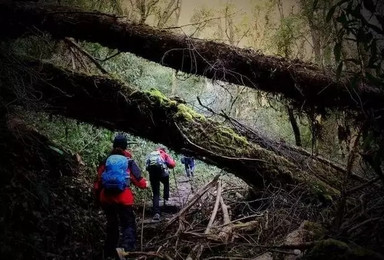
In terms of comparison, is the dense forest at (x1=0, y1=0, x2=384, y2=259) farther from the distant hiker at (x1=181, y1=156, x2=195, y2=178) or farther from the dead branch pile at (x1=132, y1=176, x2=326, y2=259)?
the distant hiker at (x1=181, y1=156, x2=195, y2=178)

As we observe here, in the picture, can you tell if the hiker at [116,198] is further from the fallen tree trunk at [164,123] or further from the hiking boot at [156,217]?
the hiking boot at [156,217]

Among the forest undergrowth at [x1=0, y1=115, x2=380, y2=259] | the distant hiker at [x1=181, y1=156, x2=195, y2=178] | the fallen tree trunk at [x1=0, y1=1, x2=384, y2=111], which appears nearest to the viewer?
the forest undergrowth at [x1=0, y1=115, x2=380, y2=259]

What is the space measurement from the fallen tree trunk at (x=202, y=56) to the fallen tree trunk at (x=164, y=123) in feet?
3.15

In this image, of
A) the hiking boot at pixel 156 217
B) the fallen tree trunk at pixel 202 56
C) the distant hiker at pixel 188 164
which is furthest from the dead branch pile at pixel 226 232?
the distant hiker at pixel 188 164

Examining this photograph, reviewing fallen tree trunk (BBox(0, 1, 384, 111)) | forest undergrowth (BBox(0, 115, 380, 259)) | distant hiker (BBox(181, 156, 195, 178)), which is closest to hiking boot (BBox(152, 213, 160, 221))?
forest undergrowth (BBox(0, 115, 380, 259))

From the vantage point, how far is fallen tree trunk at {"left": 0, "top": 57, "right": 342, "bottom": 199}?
21.3 ft

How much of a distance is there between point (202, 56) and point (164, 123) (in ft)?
5.21

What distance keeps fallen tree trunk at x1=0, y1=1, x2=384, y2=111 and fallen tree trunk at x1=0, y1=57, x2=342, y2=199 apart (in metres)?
0.96

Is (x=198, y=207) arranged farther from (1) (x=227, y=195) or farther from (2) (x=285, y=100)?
(2) (x=285, y=100)

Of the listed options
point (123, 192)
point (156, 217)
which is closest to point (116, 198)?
point (123, 192)

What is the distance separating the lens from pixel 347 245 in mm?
2689

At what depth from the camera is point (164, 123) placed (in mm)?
6641

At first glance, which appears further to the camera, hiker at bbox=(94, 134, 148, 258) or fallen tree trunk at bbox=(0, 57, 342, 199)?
fallen tree trunk at bbox=(0, 57, 342, 199)

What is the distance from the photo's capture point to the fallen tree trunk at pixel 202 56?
5.50 meters
